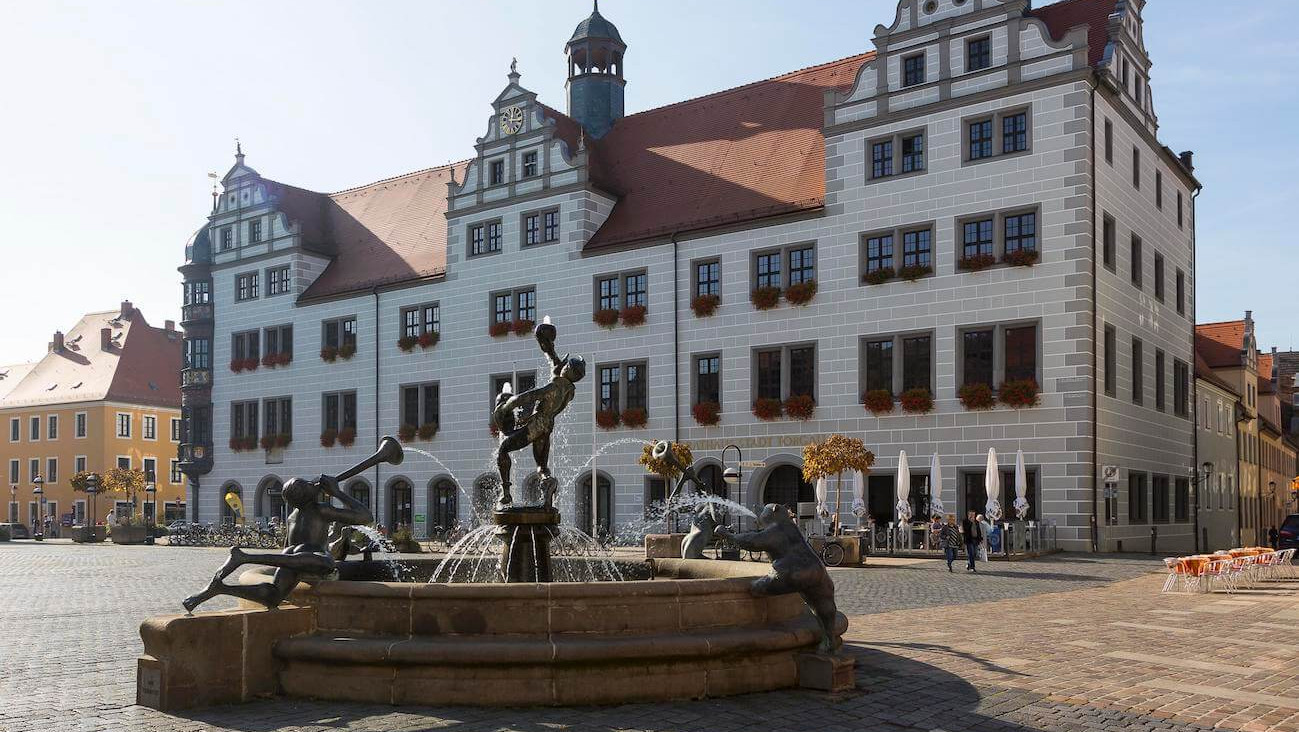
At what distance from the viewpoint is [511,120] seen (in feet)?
138

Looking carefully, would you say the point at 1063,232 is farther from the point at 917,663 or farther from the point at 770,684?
the point at 770,684

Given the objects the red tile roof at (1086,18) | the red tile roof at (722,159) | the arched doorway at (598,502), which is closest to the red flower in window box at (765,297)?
the red tile roof at (722,159)

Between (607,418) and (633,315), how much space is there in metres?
3.38

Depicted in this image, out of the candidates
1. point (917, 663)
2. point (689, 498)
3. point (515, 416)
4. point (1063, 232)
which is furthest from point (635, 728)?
point (689, 498)

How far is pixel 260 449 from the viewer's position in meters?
49.2

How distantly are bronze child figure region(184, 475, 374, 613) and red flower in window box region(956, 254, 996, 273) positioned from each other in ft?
76.3

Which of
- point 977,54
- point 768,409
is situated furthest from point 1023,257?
point 768,409

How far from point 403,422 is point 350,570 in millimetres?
31419

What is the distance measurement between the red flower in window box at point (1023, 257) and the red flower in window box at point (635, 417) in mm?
12170

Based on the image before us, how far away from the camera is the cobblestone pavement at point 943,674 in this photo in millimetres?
8445

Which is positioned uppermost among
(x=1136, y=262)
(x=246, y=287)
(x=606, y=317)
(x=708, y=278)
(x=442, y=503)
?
(x=246, y=287)

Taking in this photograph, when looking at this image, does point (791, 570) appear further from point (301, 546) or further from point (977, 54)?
point (977, 54)

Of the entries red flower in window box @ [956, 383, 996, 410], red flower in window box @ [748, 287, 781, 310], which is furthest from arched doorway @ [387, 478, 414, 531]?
red flower in window box @ [956, 383, 996, 410]

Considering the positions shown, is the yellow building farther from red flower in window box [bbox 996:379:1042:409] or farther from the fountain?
the fountain
